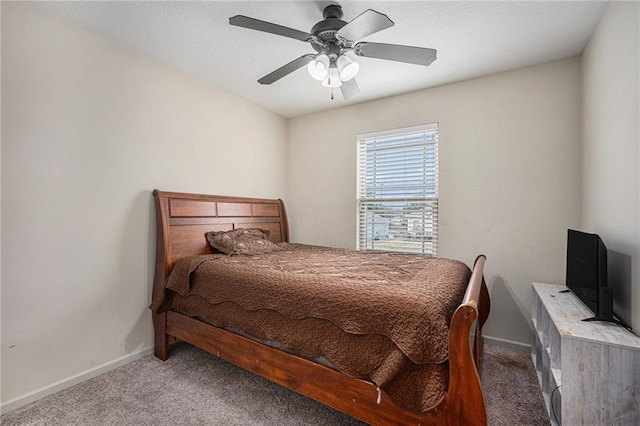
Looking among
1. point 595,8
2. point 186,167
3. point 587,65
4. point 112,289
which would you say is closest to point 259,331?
point 112,289

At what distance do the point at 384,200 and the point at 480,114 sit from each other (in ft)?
4.28

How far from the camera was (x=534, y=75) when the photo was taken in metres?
2.54

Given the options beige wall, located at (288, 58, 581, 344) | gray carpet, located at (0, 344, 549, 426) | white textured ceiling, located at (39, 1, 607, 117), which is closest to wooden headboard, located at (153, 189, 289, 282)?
gray carpet, located at (0, 344, 549, 426)

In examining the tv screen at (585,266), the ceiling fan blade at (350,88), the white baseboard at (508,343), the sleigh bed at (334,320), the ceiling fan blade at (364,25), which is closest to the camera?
the sleigh bed at (334,320)

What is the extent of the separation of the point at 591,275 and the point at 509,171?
4.16ft

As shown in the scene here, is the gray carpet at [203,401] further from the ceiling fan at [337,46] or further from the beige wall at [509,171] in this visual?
the ceiling fan at [337,46]

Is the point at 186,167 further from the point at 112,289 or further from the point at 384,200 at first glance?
the point at 384,200

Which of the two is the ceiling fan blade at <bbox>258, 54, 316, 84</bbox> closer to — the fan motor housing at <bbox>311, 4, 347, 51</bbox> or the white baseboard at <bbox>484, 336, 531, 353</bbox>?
the fan motor housing at <bbox>311, 4, 347, 51</bbox>

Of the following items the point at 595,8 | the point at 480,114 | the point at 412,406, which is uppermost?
the point at 595,8

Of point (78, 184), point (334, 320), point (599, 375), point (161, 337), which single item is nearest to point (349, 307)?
point (334, 320)

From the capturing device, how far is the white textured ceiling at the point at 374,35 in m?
1.87

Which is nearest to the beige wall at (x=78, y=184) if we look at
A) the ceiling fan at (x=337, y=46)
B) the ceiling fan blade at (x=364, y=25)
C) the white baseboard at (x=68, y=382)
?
the white baseboard at (x=68, y=382)

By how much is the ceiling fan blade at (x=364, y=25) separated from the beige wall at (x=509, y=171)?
5.48 feet

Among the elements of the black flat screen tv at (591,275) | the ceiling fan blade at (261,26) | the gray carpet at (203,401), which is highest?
the ceiling fan blade at (261,26)
